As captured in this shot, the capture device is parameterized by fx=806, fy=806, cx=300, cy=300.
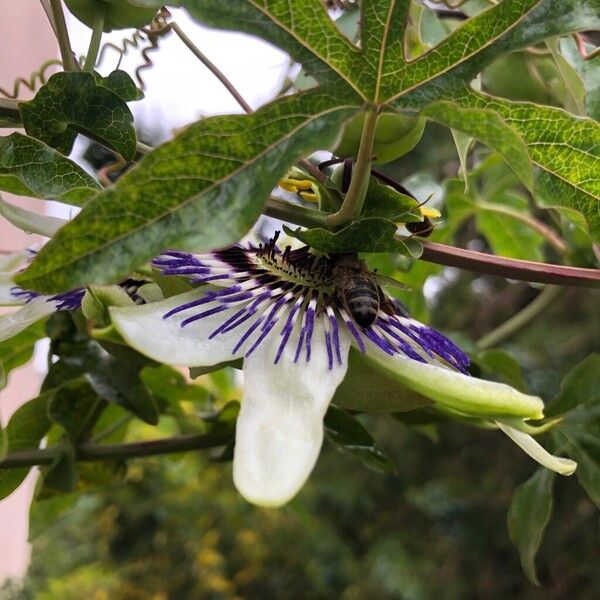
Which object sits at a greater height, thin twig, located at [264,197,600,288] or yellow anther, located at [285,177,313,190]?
thin twig, located at [264,197,600,288]

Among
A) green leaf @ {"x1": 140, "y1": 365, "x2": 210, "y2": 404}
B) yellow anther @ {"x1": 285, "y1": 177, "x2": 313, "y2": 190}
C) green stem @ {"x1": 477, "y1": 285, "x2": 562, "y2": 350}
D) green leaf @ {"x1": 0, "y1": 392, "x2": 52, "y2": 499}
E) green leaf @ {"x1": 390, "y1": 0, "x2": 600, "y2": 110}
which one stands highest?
green leaf @ {"x1": 390, "y1": 0, "x2": 600, "y2": 110}

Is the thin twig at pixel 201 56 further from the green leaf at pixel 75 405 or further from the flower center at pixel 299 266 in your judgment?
the green leaf at pixel 75 405

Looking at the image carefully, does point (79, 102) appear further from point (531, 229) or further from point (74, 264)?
point (531, 229)

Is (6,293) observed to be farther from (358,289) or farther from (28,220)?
(358,289)

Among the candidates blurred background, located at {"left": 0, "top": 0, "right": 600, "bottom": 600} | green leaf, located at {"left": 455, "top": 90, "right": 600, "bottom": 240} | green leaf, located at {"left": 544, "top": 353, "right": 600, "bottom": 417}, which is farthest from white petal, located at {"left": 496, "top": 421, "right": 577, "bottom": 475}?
blurred background, located at {"left": 0, "top": 0, "right": 600, "bottom": 600}

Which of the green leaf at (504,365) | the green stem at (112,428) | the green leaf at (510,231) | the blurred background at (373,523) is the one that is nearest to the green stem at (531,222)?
the green leaf at (510,231)

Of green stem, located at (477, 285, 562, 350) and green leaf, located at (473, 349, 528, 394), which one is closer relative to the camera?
green leaf, located at (473, 349, 528, 394)

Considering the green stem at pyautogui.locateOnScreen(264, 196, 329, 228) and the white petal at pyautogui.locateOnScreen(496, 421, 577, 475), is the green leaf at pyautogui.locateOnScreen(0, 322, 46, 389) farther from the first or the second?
the white petal at pyautogui.locateOnScreen(496, 421, 577, 475)

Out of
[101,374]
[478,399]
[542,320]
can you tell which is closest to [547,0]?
[478,399]
